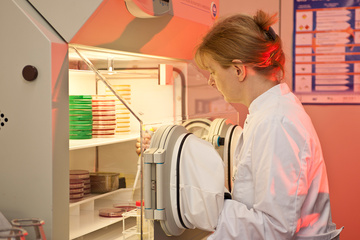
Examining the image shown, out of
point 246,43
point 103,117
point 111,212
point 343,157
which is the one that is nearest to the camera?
point 246,43

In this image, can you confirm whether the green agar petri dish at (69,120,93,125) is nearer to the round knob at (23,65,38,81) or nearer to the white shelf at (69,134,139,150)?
the white shelf at (69,134,139,150)

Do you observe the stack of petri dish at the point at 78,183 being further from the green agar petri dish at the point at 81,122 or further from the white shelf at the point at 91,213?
the green agar petri dish at the point at 81,122

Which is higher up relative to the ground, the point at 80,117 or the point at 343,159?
the point at 80,117

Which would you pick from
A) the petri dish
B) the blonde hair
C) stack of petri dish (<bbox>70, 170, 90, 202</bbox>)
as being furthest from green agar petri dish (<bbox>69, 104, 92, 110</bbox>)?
the blonde hair

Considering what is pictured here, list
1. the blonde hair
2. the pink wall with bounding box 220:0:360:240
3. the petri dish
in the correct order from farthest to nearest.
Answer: the pink wall with bounding box 220:0:360:240 → the petri dish → the blonde hair

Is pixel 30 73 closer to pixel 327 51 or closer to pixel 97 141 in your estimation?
pixel 97 141

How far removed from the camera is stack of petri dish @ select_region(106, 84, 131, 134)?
1.71 metres

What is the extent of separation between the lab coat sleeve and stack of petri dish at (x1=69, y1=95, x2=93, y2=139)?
0.69m

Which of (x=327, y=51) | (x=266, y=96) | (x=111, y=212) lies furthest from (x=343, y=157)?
(x=111, y=212)

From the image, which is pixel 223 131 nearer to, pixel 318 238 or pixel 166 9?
pixel 166 9

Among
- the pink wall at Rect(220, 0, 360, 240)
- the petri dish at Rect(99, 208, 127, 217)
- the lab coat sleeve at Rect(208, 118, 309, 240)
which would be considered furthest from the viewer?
the pink wall at Rect(220, 0, 360, 240)

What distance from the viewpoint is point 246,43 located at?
161 centimetres

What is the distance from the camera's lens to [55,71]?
1519 millimetres

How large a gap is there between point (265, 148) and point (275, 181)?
103 millimetres
